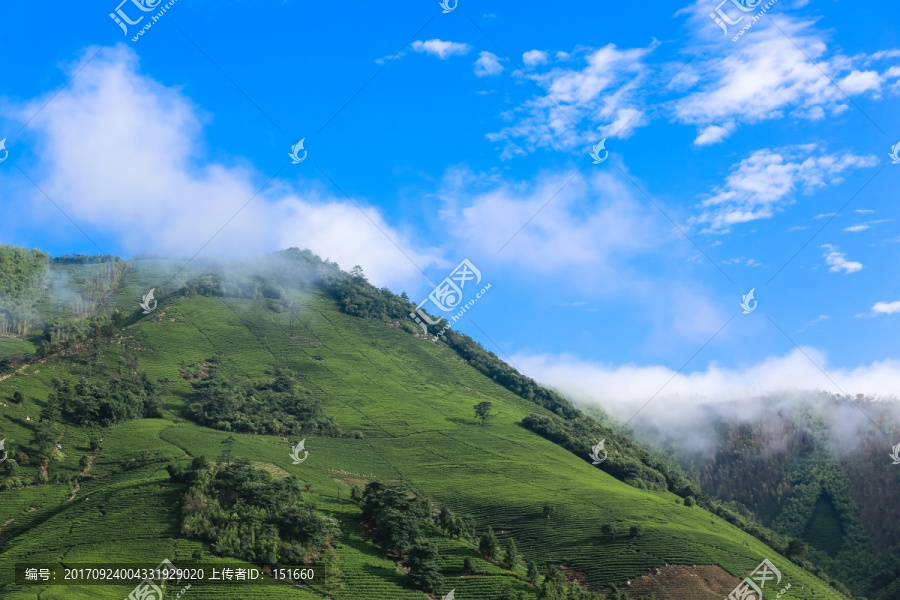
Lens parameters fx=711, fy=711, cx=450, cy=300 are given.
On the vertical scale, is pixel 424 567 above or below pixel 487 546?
below

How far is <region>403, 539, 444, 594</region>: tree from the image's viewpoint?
6906 centimetres

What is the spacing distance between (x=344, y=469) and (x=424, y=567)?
38.1 metres

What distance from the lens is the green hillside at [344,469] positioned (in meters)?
68.2

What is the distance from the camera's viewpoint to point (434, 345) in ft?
594

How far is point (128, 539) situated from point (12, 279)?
148483mm

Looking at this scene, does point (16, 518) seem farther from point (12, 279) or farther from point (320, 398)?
point (12, 279)

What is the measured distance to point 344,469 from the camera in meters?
106

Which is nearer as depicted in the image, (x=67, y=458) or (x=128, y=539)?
(x=128, y=539)

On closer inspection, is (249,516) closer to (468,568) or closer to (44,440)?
(468,568)

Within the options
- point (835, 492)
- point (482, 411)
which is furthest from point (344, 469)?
point (835, 492)

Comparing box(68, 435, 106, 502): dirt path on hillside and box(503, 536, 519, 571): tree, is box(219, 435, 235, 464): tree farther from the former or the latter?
box(503, 536, 519, 571): tree

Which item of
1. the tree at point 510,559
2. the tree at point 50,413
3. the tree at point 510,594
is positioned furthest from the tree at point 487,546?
the tree at point 50,413

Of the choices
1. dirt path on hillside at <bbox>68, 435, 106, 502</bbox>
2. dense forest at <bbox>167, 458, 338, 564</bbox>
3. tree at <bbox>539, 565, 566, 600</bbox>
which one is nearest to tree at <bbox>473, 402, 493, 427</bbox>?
tree at <bbox>539, 565, 566, 600</bbox>

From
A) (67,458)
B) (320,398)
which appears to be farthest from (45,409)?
(320,398)
